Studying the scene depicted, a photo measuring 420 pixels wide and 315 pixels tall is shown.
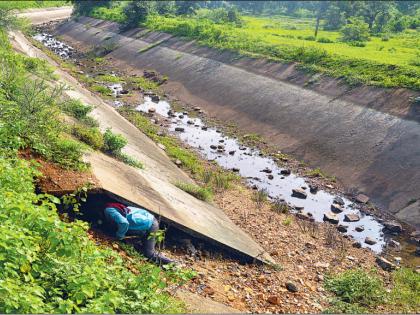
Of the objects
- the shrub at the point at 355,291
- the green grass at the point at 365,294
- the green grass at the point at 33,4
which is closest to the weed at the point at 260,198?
the green grass at the point at 365,294

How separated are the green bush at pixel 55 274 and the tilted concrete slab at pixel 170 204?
3.98 metres

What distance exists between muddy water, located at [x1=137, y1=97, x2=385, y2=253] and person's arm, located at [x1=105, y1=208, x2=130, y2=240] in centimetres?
973

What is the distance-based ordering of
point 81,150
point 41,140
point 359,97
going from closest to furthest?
1. point 41,140
2. point 81,150
3. point 359,97

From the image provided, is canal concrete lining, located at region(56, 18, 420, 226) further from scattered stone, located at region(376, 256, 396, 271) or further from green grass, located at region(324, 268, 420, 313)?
green grass, located at region(324, 268, 420, 313)

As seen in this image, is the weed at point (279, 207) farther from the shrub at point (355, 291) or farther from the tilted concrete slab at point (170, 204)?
the shrub at point (355, 291)

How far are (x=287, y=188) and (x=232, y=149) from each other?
526 cm

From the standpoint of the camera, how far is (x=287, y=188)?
1948cm

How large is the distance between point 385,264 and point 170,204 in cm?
749

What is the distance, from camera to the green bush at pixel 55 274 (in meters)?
5.30

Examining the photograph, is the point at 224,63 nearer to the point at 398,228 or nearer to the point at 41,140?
the point at 398,228

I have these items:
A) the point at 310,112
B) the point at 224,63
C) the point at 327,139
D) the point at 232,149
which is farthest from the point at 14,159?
the point at 224,63

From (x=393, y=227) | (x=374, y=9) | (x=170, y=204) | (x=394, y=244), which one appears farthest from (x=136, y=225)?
(x=374, y=9)

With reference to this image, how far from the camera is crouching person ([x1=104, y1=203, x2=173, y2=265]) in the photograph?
966 cm

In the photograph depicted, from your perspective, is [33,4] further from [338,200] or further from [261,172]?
[338,200]
